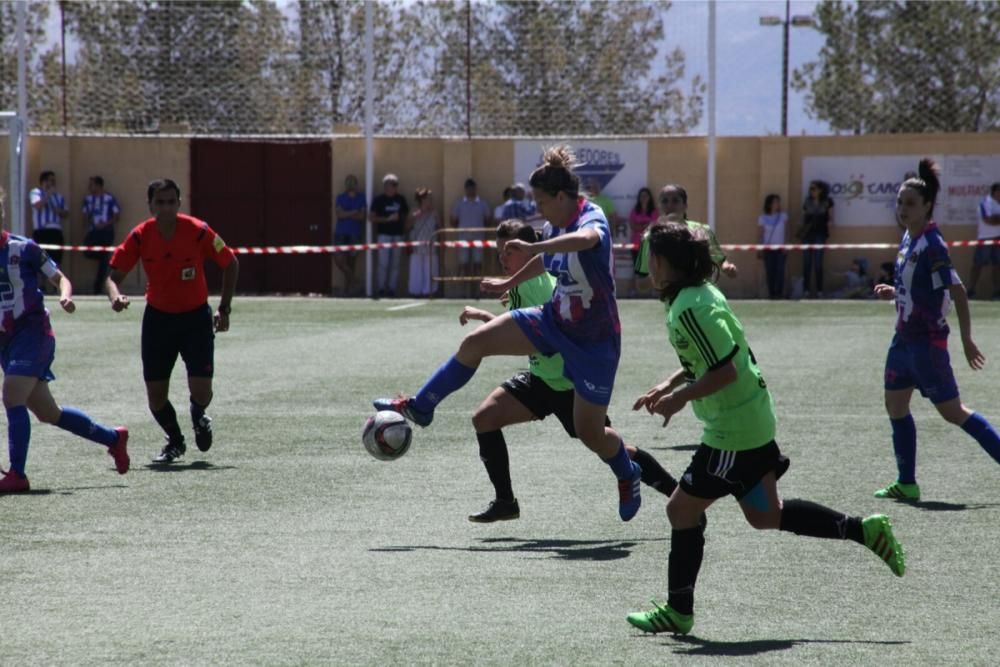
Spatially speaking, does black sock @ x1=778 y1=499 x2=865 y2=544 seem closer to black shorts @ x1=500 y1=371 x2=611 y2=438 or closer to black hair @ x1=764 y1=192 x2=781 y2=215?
black shorts @ x1=500 y1=371 x2=611 y2=438

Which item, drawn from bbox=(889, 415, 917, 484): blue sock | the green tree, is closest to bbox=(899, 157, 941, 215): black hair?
bbox=(889, 415, 917, 484): blue sock

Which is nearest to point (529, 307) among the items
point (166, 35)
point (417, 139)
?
point (417, 139)

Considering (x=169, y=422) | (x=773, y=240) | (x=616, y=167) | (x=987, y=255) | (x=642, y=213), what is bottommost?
(x=169, y=422)

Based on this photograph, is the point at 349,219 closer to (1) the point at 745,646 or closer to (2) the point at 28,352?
(2) the point at 28,352

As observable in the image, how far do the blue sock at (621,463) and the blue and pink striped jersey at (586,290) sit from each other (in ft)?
2.05

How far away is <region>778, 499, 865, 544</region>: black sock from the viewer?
603 centimetres

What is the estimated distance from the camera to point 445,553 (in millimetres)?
7211

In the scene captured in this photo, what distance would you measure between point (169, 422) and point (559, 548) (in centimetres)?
389

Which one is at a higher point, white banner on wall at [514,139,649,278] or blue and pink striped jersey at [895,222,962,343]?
white banner on wall at [514,139,649,278]

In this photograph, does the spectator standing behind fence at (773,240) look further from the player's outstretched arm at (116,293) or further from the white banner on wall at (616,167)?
the player's outstretched arm at (116,293)

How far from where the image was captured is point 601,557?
23.4 ft

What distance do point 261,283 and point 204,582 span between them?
2328cm

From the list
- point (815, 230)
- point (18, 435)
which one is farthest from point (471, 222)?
point (18, 435)

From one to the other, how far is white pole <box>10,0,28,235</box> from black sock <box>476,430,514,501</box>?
1908 cm
